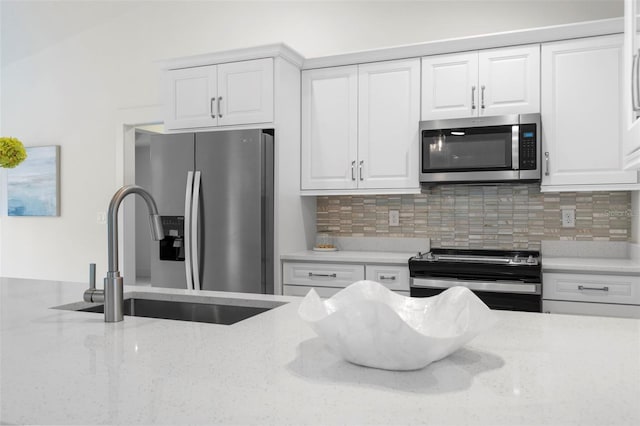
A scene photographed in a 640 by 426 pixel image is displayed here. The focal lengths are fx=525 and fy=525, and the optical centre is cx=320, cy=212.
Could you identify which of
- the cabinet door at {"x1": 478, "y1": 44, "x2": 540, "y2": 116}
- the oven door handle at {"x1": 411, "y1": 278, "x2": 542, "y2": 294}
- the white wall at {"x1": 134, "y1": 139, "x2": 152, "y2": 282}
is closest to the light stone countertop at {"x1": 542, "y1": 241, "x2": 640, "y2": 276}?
the oven door handle at {"x1": 411, "y1": 278, "x2": 542, "y2": 294}

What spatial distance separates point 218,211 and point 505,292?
5.87 ft

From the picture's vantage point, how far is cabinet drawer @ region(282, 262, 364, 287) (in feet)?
10.7

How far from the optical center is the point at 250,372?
38.2 inches

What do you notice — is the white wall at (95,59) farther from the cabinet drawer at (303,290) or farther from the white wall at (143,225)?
the white wall at (143,225)

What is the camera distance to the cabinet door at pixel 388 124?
3.37m

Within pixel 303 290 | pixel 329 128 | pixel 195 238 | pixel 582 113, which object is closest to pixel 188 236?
pixel 195 238

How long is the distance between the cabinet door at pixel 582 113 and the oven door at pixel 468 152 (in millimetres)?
212

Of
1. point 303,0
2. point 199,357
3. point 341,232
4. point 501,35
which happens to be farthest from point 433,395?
point 303,0

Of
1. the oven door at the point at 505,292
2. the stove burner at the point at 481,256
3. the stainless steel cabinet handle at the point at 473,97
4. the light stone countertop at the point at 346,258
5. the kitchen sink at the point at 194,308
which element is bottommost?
the oven door at the point at 505,292

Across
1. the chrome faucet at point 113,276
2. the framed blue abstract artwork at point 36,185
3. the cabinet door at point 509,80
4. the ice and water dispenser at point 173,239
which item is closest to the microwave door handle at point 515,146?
the cabinet door at point 509,80

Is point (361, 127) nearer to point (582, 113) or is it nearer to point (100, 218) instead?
point (582, 113)

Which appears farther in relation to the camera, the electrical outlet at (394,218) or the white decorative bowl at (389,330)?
the electrical outlet at (394,218)

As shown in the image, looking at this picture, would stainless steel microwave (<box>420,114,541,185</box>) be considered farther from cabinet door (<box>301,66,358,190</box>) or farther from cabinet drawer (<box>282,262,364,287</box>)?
cabinet drawer (<box>282,262,364,287</box>)

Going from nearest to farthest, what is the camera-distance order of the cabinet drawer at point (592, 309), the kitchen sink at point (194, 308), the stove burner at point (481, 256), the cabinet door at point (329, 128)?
the kitchen sink at point (194, 308)
the cabinet drawer at point (592, 309)
the stove burner at point (481, 256)
the cabinet door at point (329, 128)
